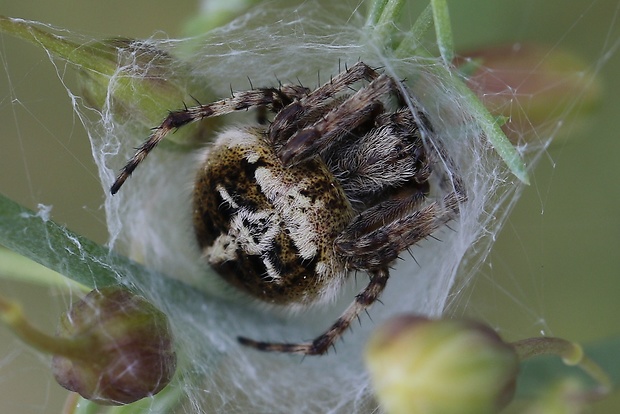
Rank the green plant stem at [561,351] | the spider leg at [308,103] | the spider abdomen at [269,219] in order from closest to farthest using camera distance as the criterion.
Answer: the green plant stem at [561,351]
the spider abdomen at [269,219]
the spider leg at [308,103]

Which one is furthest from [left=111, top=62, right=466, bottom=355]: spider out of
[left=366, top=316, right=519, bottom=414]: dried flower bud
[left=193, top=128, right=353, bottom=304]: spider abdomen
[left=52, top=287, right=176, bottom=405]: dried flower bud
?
[left=366, top=316, right=519, bottom=414]: dried flower bud

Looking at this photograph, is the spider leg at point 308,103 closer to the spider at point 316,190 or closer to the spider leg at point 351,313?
the spider at point 316,190

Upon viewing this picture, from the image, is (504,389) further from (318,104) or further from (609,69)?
(609,69)

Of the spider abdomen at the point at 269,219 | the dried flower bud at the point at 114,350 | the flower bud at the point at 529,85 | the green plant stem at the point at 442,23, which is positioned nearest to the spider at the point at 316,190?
the spider abdomen at the point at 269,219

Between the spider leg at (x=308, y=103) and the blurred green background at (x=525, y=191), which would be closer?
the spider leg at (x=308, y=103)

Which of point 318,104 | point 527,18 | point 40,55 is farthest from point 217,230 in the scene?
point 40,55

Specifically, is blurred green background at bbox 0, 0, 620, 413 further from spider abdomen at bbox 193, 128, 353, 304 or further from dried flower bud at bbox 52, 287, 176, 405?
dried flower bud at bbox 52, 287, 176, 405

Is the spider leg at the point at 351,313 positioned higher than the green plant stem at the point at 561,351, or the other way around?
the spider leg at the point at 351,313

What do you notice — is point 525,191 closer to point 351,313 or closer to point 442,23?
point 351,313

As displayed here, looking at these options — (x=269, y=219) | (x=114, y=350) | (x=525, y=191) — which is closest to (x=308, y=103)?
(x=269, y=219)
